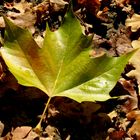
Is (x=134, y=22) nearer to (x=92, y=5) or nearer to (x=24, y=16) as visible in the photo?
(x=92, y=5)

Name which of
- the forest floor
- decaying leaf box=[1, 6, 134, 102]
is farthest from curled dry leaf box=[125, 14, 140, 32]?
decaying leaf box=[1, 6, 134, 102]

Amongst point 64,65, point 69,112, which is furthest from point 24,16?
point 69,112

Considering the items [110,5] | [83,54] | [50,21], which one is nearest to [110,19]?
[110,5]

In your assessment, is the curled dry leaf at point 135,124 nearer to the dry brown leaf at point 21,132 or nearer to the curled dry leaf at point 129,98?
the curled dry leaf at point 129,98

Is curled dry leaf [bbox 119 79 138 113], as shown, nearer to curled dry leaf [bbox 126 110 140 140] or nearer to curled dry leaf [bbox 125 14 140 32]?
curled dry leaf [bbox 126 110 140 140]

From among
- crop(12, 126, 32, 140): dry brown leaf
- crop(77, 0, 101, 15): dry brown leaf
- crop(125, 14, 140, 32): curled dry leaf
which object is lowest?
crop(125, 14, 140, 32): curled dry leaf

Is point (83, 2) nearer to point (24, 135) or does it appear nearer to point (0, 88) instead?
point (0, 88)
